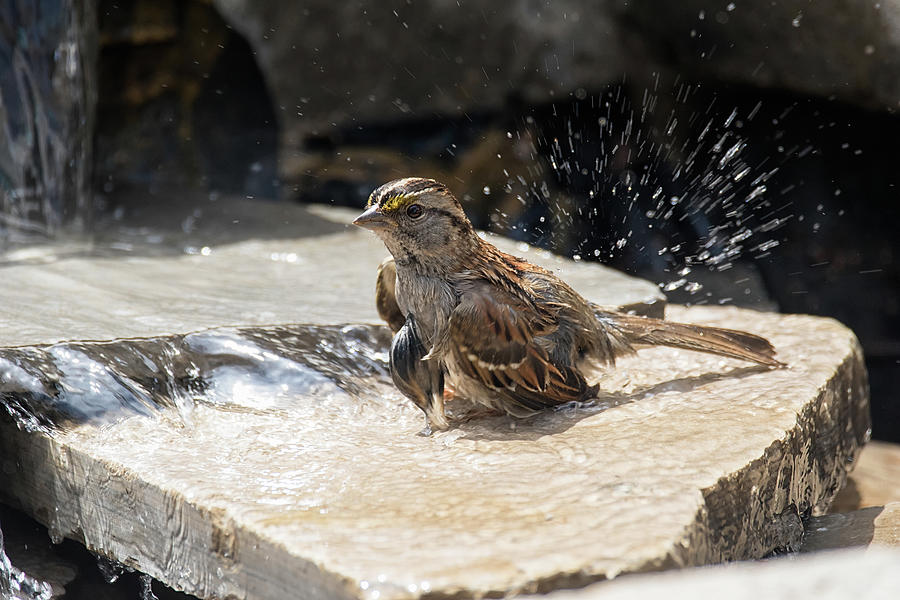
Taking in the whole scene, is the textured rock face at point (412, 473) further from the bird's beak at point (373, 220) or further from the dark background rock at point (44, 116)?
the dark background rock at point (44, 116)

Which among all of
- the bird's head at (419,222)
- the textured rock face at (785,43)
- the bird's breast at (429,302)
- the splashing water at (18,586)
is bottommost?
the splashing water at (18,586)

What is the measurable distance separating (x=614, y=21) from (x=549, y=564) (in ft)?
20.2

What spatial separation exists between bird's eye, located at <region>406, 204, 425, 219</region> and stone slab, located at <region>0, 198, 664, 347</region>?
32.8 inches

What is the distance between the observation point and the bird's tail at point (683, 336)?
3615mm

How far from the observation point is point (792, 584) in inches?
69.2

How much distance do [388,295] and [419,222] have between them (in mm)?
404

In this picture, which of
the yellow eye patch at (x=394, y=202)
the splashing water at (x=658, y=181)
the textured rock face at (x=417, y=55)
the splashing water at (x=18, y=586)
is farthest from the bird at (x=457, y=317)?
the textured rock face at (x=417, y=55)

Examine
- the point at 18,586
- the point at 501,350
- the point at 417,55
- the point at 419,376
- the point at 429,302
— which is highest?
the point at 417,55

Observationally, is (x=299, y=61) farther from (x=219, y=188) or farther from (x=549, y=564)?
(x=549, y=564)

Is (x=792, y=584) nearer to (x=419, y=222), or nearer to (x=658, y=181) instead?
(x=419, y=222)

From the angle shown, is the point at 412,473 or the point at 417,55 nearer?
the point at 412,473

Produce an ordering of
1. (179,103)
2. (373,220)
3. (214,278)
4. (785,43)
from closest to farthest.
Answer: (373,220) < (214,278) < (785,43) < (179,103)

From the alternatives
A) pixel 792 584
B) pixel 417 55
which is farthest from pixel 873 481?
pixel 417 55

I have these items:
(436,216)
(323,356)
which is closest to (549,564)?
(436,216)
